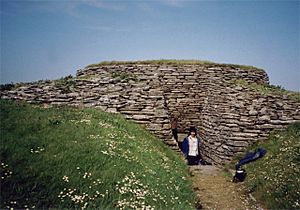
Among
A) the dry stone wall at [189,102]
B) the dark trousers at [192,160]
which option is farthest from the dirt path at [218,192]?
the dry stone wall at [189,102]

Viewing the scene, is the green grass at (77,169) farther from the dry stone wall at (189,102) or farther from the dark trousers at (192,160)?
the dry stone wall at (189,102)

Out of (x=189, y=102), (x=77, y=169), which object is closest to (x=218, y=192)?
(x=77, y=169)

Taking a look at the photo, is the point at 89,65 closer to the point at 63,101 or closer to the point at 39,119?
the point at 63,101

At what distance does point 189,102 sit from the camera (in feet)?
63.7

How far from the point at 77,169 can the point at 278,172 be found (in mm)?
6854

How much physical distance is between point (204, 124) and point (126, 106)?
5685 mm

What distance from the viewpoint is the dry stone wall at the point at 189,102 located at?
1405 cm

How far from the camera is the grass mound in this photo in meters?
7.88

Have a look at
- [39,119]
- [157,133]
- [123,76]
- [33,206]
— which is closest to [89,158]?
[33,206]

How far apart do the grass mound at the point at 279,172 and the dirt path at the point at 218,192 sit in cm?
44

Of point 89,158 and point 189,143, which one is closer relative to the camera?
point 89,158

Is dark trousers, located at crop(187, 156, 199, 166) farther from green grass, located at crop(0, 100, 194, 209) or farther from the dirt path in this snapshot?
green grass, located at crop(0, 100, 194, 209)

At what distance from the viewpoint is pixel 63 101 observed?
48.8 ft

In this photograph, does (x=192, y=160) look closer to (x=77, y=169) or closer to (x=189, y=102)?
(x=189, y=102)
